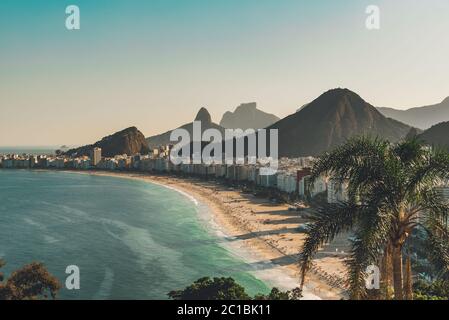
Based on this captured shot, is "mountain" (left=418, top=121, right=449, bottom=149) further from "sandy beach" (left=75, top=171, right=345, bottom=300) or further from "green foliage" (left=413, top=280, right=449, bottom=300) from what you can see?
"green foliage" (left=413, top=280, right=449, bottom=300)

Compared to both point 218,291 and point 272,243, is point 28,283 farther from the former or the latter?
point 272,243

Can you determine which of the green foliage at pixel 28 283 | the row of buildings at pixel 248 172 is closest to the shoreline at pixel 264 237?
the row of buildings at pixel 248 172

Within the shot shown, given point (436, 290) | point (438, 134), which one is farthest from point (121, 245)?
point (438, 134)

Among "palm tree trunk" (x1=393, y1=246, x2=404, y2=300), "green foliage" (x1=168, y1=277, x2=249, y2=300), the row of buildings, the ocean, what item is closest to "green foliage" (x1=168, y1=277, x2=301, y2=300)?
"green foliage" (x1=168, y1=277, x2=249, y2=300)

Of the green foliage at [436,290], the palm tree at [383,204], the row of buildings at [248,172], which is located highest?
the palm tree at [383,204]

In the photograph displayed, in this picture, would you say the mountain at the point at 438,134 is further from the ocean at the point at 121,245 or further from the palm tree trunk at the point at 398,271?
the palm tree trunk at the point at 398,271

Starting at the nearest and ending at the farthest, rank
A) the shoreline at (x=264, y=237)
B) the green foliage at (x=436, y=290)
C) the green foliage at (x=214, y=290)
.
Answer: the green foliage at (x=436, y=290), the green foliage at (x=214, y=290), the shoreline at (x=264, y=237)

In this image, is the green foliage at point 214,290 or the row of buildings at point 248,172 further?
the row of buildings at point 248,172
